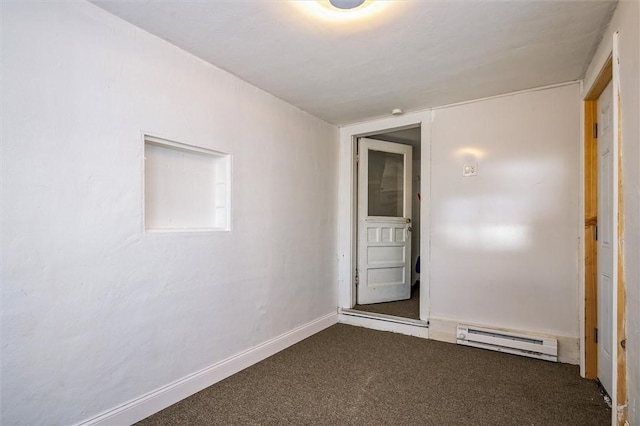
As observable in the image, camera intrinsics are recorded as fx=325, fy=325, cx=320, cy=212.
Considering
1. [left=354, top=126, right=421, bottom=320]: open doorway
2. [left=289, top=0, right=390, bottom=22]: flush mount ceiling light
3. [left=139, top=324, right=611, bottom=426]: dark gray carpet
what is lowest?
[left=139, top=324, right=611, bottom=426]: dark gray carpet

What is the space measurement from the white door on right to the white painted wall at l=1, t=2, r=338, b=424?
2.45 m

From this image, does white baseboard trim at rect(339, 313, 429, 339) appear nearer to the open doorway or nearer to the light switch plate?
the open doorway

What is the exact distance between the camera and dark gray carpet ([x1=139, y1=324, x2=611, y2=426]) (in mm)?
1897

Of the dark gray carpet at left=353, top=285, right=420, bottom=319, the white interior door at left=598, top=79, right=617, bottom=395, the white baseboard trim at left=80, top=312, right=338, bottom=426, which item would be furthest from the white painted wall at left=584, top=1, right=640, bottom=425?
the white baseboard trim at left=80, top=312, right=338, bottom=426

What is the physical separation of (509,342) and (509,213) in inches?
43.9

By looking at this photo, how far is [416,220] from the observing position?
5.59 m

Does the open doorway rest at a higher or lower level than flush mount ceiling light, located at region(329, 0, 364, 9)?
lower

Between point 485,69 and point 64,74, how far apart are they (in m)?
2.65

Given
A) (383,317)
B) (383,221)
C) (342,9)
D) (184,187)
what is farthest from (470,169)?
(184,187)

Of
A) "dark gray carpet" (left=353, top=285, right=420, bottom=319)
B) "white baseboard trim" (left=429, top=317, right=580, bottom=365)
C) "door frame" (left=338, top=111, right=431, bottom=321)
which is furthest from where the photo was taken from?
"door frame" (left=338, top=111, right=431, bottom=321)

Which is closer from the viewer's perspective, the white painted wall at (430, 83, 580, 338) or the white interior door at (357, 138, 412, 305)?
the white painted wall at (430, 83, 580, 338)

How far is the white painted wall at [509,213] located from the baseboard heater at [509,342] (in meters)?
0.09

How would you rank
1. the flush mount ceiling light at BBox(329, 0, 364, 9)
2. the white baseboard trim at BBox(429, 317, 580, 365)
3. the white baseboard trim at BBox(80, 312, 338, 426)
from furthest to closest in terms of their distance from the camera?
the white baseboard trim at BBox(429, 317, 580, 365) < the white baseboard trim at BBox(80, 312, 338, 426) < the flush mount ceiling light at BBox(329, 0, 364, 9)

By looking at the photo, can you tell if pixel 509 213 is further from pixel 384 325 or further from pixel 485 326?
pixel 384 325
